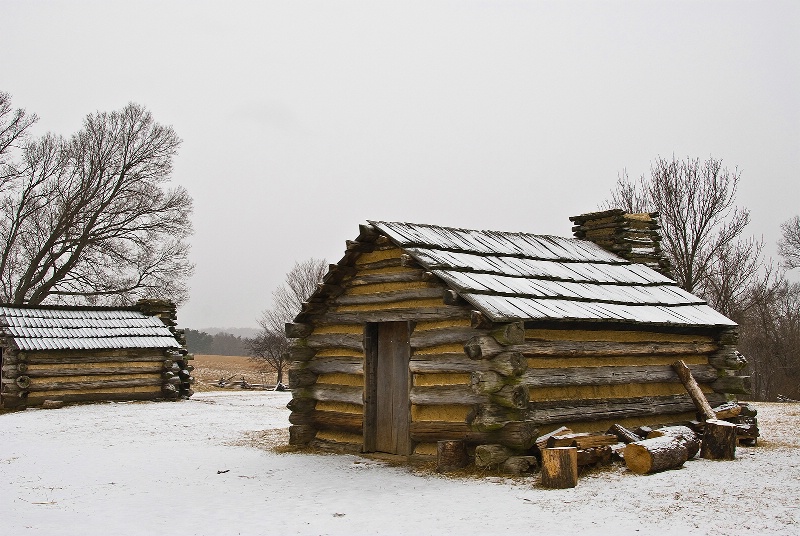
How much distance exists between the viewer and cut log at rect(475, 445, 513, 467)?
10.4 metres

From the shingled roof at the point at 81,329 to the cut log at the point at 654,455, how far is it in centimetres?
1781

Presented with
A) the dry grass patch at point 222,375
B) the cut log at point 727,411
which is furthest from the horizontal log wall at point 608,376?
the dry grass patch at point 222,375

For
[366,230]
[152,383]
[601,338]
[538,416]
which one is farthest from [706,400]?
[152,383]

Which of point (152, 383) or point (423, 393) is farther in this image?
point (152, 383)

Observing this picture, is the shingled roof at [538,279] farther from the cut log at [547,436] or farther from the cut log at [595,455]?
the cut log at [595,455]

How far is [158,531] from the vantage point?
802 cm

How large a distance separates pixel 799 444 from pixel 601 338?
15.0 feet

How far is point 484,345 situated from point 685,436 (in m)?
3.44

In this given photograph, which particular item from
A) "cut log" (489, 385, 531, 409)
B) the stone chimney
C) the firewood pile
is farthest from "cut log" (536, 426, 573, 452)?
the stone chimney

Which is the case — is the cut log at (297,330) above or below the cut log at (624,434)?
above

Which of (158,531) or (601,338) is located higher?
(601,338)

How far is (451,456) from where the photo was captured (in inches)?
428

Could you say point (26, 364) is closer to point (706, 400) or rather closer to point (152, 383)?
point (152, 383)

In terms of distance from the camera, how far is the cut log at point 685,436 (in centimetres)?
1100
